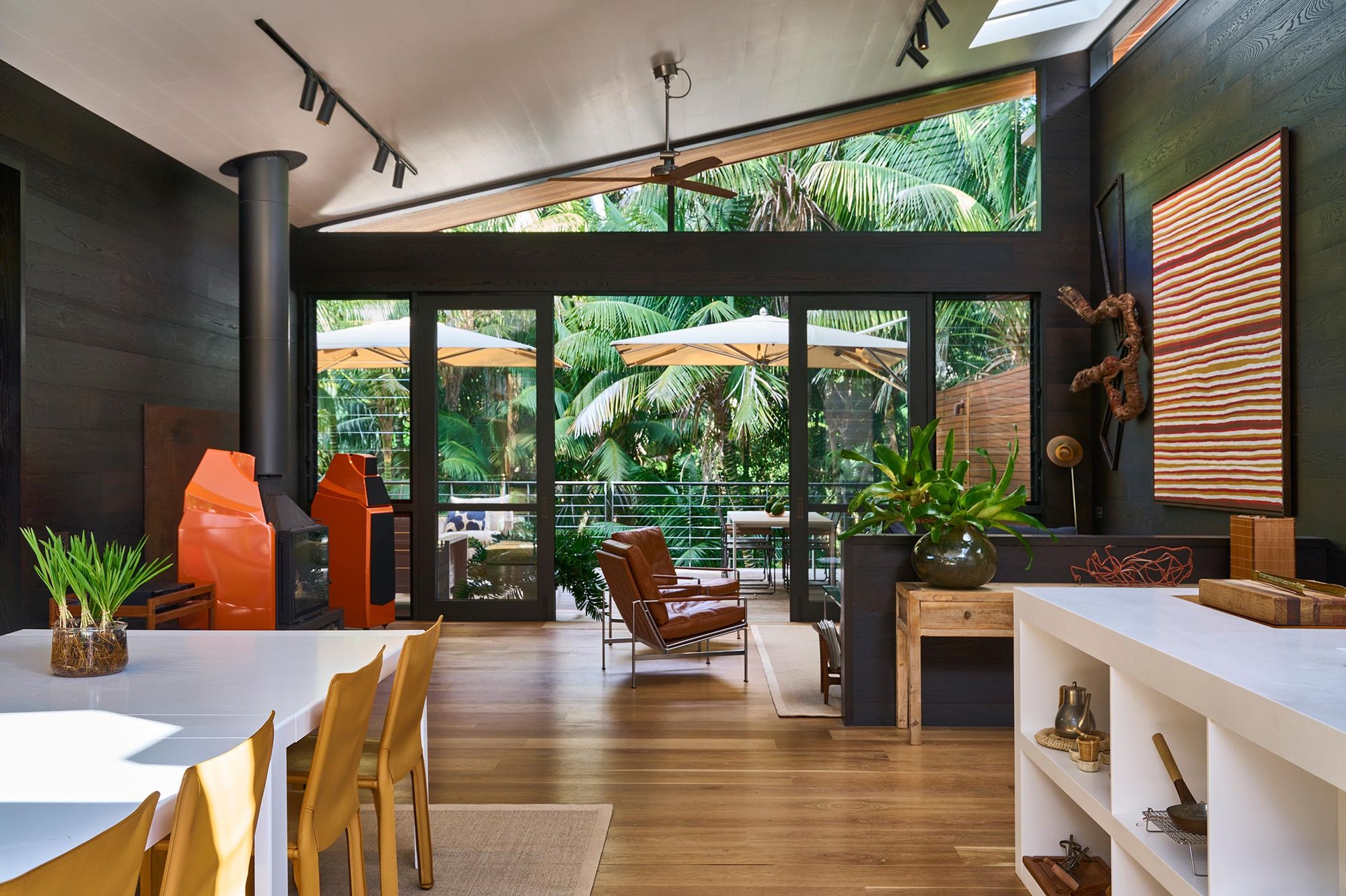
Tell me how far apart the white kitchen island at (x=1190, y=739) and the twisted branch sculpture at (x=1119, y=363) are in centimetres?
362

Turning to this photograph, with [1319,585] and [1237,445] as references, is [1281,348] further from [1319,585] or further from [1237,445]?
[1319,585]

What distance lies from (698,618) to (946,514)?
1628 mm

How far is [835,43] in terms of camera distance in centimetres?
599

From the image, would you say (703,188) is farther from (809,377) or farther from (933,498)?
(933,498)

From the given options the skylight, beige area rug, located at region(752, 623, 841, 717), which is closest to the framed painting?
the skylight

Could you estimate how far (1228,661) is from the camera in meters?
1.74

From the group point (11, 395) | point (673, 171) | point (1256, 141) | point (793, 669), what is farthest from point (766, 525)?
point (11, 395)

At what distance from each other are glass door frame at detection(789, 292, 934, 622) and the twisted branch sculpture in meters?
0.99

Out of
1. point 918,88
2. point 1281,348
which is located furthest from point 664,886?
point 918,88

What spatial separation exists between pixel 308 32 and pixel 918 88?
4.43 m

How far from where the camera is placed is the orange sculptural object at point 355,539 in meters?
6.31

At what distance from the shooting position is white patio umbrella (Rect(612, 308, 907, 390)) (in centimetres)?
707

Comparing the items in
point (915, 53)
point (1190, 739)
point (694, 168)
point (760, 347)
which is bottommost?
point (1190, 739)

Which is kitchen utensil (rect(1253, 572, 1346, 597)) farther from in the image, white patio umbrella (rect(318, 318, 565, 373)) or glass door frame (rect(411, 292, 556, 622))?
white patio umbrella (rect(318, 318, 565, 373))
